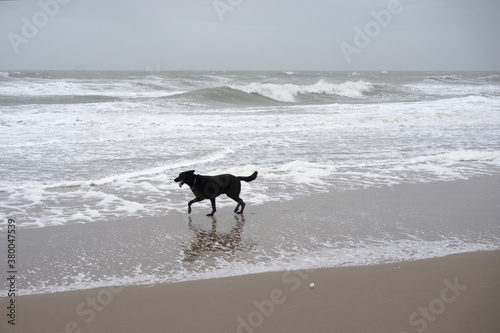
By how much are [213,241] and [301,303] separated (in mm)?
1973

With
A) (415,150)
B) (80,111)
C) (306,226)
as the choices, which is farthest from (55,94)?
(306,226)

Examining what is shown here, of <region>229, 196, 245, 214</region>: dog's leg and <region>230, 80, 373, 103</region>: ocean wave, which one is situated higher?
<region>230, 80, 373, 103</region>: ocean wave

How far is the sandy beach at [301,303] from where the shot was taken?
3701 mm

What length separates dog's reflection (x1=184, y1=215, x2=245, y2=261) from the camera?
547cm

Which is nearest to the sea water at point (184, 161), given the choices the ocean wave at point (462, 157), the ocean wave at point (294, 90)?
the ocean wave at point (462, 157)

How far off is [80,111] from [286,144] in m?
11.9

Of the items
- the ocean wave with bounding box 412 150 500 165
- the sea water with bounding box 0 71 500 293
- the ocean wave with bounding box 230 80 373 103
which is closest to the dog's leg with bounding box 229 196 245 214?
the sea water with bounding box 0 71 500 293

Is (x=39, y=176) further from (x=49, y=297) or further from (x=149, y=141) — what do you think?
(x=49, y=297)

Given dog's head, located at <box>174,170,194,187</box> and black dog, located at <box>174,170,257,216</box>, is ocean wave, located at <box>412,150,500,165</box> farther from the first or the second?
dog's head, located at <box>174,170,194,187</box>

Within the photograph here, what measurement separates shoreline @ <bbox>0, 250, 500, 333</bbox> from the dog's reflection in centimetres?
89

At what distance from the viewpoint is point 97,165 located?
1054 centimetres

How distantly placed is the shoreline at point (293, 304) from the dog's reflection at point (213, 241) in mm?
892

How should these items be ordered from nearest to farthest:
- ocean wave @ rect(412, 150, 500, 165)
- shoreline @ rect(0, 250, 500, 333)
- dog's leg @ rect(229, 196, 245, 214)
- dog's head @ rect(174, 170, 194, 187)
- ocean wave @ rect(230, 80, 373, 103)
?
shoreline @ rect(0, 250, 500, 333) < dog's head @ rect(174, 170, 194, 187) < dog's leg @ rect(229, 196, 245, 214) < ocean wave @ rect(412, 150, 500, 165) < ocean wave @ rect(230, 80, 373, 103)

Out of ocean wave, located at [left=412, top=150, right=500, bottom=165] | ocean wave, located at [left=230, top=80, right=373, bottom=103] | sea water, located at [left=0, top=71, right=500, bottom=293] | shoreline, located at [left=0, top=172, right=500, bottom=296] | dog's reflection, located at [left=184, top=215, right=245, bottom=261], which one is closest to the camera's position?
shoreline, located at [left=0, top=172, right=500, bottom=296]
